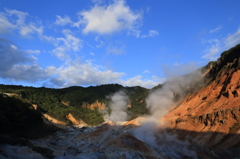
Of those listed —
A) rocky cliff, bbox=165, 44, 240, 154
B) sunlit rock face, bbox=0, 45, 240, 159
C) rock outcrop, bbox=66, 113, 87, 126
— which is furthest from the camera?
rock outcrop, bbox=66, 113, 87, 126

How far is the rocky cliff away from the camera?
23.3 metres

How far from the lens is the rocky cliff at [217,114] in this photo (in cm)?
2330

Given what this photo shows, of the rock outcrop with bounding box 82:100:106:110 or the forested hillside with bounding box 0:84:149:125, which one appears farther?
the rock outcrop with bounding box 82:100:106:110

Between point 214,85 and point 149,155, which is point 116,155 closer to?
point 149,155

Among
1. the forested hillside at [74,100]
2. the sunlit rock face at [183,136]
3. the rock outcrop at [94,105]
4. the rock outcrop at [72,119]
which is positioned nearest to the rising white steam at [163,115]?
the sunlit rock face at [183,136]

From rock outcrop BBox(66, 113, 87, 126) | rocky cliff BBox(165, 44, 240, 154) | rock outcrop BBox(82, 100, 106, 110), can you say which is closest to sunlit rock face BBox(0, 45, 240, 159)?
rocky cliff BBox(165, 44, 240, 154)

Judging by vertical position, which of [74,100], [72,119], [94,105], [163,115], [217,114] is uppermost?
[74,100]

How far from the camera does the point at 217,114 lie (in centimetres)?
2588

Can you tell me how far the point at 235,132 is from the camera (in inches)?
872

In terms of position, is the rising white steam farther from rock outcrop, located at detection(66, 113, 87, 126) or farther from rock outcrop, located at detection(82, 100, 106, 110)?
rock outcrop, located at detection(82, 100, 106, 110)

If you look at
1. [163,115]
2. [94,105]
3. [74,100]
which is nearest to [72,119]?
[94,105]

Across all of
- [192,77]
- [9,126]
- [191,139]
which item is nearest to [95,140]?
[9,126]

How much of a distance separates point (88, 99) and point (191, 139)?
233 ft

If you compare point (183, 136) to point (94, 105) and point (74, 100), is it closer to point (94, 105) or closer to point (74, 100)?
point (94, 105)
